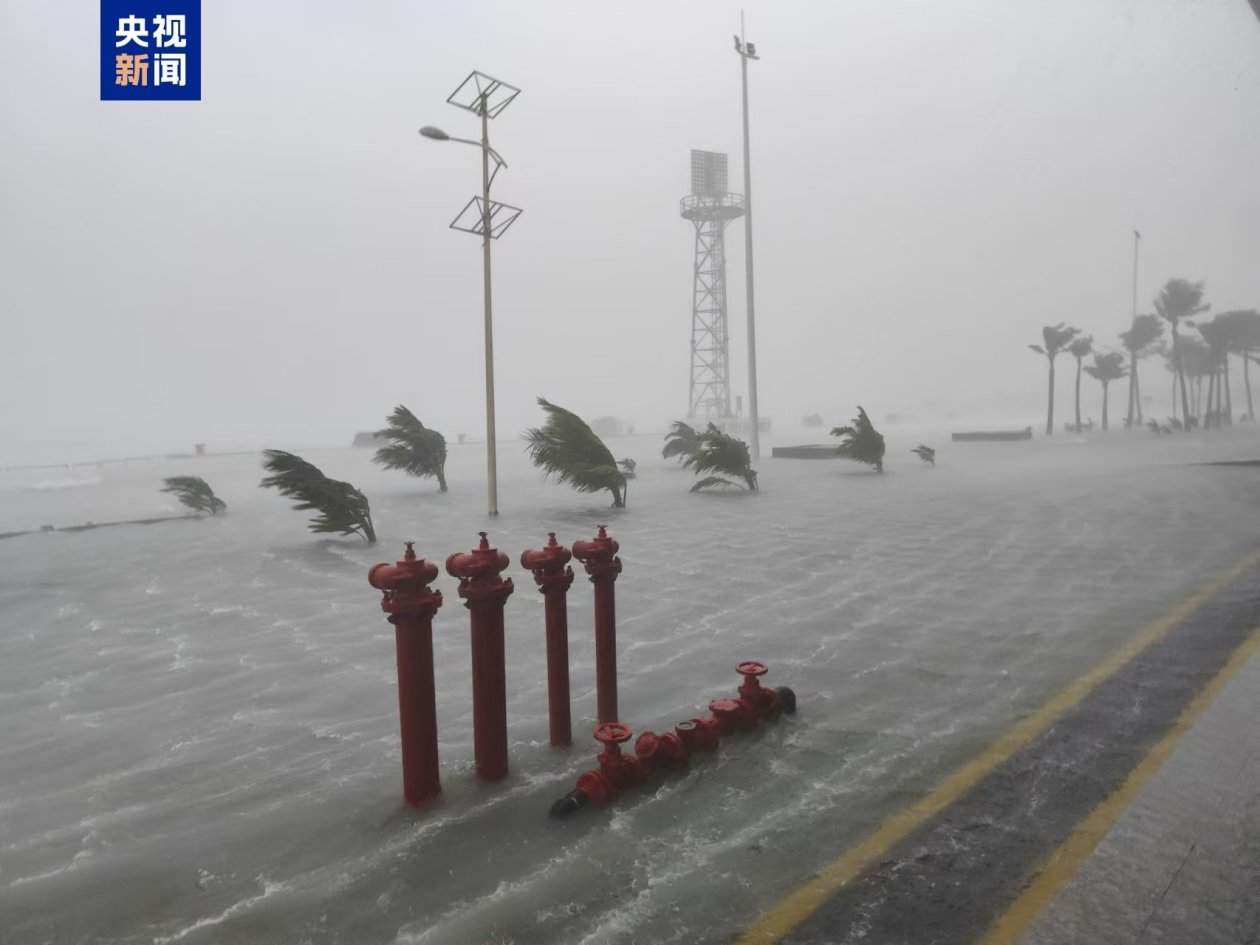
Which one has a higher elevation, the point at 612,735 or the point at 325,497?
the point at 325,497

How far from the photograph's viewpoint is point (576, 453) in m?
13.9

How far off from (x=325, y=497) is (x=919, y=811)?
908cm

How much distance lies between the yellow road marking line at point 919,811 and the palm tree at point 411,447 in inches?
547

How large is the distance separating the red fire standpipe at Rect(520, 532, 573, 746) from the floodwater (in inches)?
6.0

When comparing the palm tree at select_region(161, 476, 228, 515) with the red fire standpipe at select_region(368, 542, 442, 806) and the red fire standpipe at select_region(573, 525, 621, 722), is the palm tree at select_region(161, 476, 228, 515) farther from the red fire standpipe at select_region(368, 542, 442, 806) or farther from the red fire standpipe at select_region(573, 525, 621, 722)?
the red fire standpipe at select_region(368, 542, 442, 806)

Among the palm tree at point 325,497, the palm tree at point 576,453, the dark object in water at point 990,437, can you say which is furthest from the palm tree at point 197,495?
the dark object in water at point 990,437

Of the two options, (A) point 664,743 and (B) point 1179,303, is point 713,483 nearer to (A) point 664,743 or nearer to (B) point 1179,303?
(A) point 664,743

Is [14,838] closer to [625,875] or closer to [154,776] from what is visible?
[154,776]

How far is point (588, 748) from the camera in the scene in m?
3.61

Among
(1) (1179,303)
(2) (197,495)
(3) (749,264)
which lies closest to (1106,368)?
(1) (1179,303)

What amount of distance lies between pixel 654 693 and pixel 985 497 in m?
11.6

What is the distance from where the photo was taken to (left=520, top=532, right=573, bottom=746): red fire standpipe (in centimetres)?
352

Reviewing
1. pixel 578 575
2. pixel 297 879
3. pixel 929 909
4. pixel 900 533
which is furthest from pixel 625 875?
pixel 900 533

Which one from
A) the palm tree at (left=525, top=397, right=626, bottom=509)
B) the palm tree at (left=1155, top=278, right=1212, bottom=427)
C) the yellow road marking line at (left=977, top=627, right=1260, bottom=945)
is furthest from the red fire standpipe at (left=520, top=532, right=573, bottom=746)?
the palm tree at (left=1155, top=278, right=1212, bottom=427)
